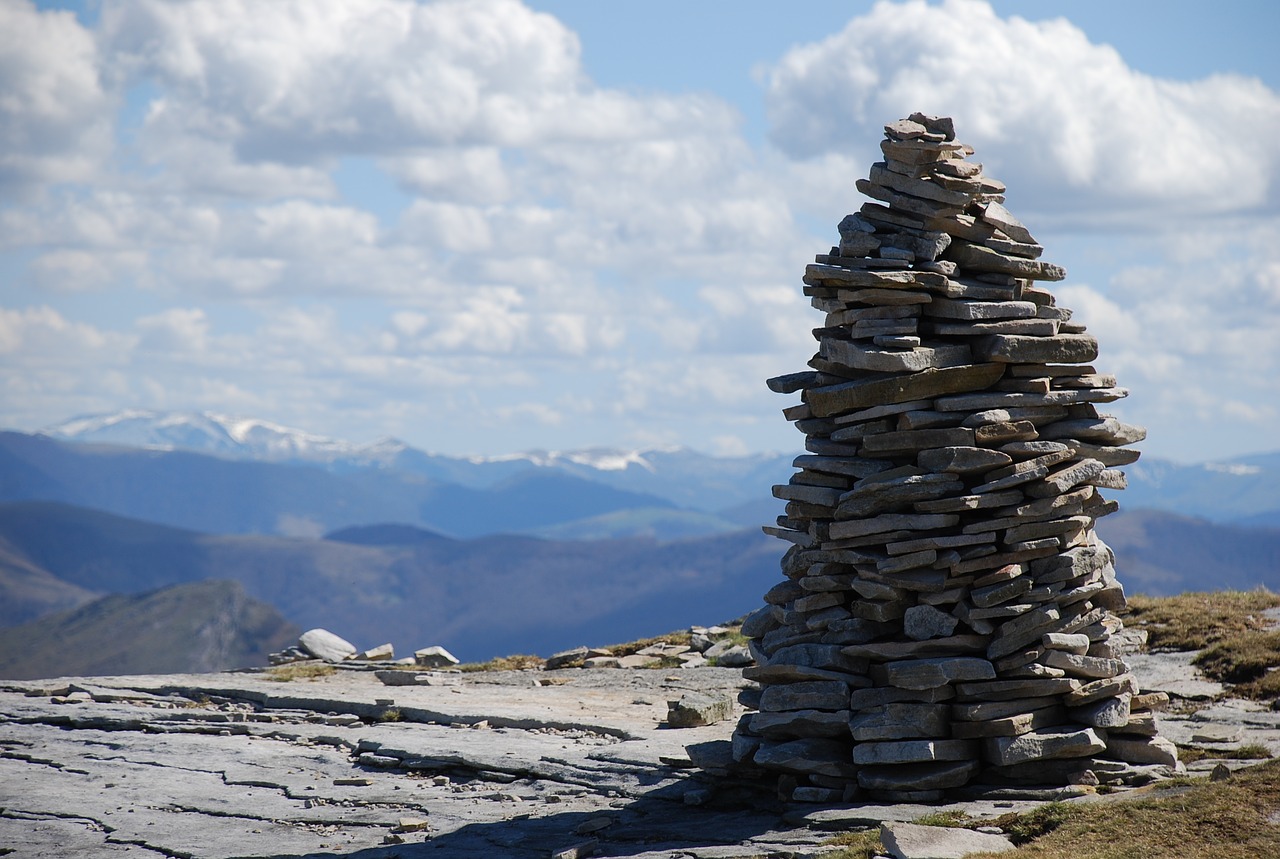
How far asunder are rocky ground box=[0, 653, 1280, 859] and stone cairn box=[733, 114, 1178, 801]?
83 centimetres

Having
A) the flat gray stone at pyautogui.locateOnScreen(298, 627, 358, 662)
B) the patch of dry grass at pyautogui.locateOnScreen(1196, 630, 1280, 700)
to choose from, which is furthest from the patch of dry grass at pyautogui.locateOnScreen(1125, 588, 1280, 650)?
the flat gray stone at pyautogui.locateOnScreen(298, 627, 358, 662)

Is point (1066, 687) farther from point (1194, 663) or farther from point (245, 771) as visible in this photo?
point (245, 771)

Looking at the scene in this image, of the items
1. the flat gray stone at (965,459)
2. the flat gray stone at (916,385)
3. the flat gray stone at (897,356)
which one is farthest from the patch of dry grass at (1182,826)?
the flat gray stone at (897,356)

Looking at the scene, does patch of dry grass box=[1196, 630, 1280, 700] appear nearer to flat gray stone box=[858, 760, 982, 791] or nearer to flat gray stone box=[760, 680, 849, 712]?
flat gray stone box=[858, 760, 982, 791]

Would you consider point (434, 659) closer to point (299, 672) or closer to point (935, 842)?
point (299, 672)

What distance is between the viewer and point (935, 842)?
45.3 ft

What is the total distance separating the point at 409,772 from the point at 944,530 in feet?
28.9

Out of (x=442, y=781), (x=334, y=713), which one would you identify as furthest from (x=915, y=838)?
(x=334, y=713)

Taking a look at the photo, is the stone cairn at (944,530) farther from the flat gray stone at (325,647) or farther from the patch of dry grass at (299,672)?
the flat gray stone at (325,647)

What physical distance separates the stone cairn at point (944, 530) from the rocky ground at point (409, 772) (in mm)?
826

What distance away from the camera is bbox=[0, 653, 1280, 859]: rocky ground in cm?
1623

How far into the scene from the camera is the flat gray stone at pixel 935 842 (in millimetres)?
13461

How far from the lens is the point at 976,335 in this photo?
17.4 m

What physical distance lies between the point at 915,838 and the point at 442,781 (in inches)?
310
